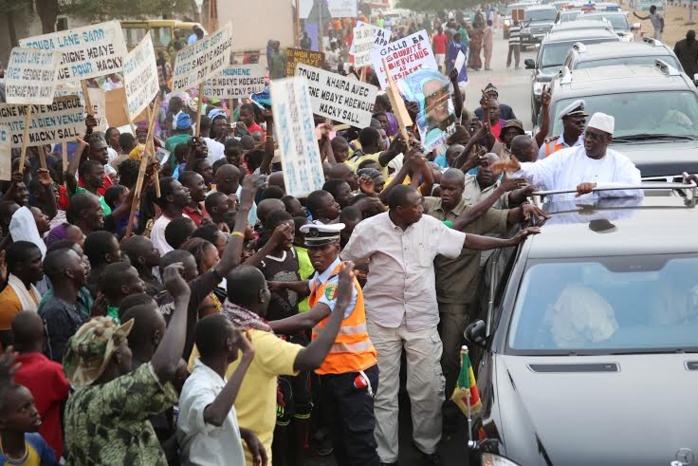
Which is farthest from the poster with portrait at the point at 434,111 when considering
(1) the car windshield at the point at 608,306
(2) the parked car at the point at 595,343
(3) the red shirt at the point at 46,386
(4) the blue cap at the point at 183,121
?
(3) the red shirt at the point at 46,386

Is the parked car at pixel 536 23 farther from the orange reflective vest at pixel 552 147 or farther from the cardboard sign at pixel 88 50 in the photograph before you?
the cardboard sign at pixel 88 50

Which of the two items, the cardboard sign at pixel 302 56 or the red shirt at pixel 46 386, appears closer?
the red shirt at pixel 46 386

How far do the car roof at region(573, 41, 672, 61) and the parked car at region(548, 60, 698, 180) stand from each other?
2.92 metres

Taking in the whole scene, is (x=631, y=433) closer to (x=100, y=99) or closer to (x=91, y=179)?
(x=91, y=179)

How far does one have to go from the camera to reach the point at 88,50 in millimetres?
10383

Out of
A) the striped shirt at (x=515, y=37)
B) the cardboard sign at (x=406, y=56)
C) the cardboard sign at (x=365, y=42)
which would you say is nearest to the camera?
the cardboard sign at (x=406, y=56)

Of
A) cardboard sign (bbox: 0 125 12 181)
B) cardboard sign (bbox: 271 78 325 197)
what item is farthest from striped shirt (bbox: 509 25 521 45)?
cardboard sign (bbox: 0 125 12 181)

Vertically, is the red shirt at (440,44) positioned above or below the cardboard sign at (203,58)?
below

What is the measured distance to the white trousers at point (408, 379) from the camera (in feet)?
23.6

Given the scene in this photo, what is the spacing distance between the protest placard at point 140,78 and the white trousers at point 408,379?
2.90 metres

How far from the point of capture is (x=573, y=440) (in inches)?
196

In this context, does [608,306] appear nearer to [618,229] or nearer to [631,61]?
[618,229]

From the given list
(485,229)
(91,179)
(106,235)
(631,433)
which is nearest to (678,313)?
(631,433)

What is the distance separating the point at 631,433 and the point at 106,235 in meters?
3.19
